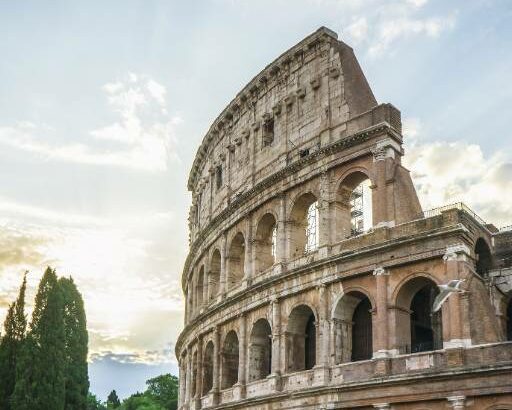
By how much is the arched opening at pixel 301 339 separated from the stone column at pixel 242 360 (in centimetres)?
244

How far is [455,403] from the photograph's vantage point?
60.1 ft

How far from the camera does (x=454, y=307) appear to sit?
19.3 m

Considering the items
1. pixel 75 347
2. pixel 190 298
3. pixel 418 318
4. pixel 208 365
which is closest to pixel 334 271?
pixel 418 318

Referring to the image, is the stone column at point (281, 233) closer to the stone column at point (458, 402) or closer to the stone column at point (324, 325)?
the stone column at point (324, 325)

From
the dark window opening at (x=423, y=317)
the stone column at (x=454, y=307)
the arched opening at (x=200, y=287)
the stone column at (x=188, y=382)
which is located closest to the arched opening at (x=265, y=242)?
the dark window opening at (x=423, y=317)

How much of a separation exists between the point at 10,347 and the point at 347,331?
53.6 ft

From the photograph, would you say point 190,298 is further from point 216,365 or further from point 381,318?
point 381,318

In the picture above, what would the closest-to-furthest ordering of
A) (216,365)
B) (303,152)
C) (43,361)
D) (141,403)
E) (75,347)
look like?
1. (303,152)
2. (216,365)
3. (43,361)
4. (75,347)
5. (141,403)


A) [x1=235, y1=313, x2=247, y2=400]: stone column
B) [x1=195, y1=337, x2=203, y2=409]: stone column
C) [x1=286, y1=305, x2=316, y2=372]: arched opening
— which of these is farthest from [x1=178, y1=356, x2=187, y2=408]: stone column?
[x1=286, y1=305, x2=316, y2=372]: arched opening

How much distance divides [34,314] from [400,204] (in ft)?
59.2

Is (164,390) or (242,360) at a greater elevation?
(164,390)

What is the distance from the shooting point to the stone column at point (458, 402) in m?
18.2

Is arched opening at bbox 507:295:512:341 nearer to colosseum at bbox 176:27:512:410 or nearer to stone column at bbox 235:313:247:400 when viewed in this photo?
colosseum at bbox 176:27:512:410

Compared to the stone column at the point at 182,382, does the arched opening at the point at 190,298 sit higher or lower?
higher
